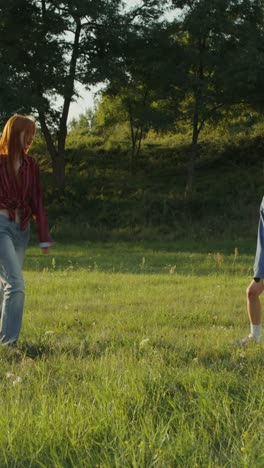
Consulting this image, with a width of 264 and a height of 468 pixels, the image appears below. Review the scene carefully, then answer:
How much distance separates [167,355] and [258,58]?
805 inches

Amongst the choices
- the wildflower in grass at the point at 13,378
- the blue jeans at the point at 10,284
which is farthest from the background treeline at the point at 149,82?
the wildflower in grass at the point at 13,378

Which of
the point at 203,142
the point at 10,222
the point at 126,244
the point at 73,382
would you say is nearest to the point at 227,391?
the point at 73,382

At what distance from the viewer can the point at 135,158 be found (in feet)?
99.1

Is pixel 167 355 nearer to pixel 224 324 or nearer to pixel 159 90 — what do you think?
pixel 224 324

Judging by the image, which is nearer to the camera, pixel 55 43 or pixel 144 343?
pixel 144 343

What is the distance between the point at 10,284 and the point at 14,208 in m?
0.69

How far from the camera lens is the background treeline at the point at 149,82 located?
75.2 ft

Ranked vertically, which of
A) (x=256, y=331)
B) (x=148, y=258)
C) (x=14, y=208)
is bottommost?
(x=148, y=258)

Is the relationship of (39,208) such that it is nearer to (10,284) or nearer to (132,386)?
(10,284)

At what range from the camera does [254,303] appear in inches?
213

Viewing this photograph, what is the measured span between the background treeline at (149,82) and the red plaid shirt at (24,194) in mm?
16142

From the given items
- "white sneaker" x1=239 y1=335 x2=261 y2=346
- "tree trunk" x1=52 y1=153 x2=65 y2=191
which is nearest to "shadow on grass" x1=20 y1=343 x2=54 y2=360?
"white sneaker" x1=239 y1=335 x2=261 y2=346

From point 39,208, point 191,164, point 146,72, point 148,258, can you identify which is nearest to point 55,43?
point 146,72

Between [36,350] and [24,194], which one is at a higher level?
[24,194]
